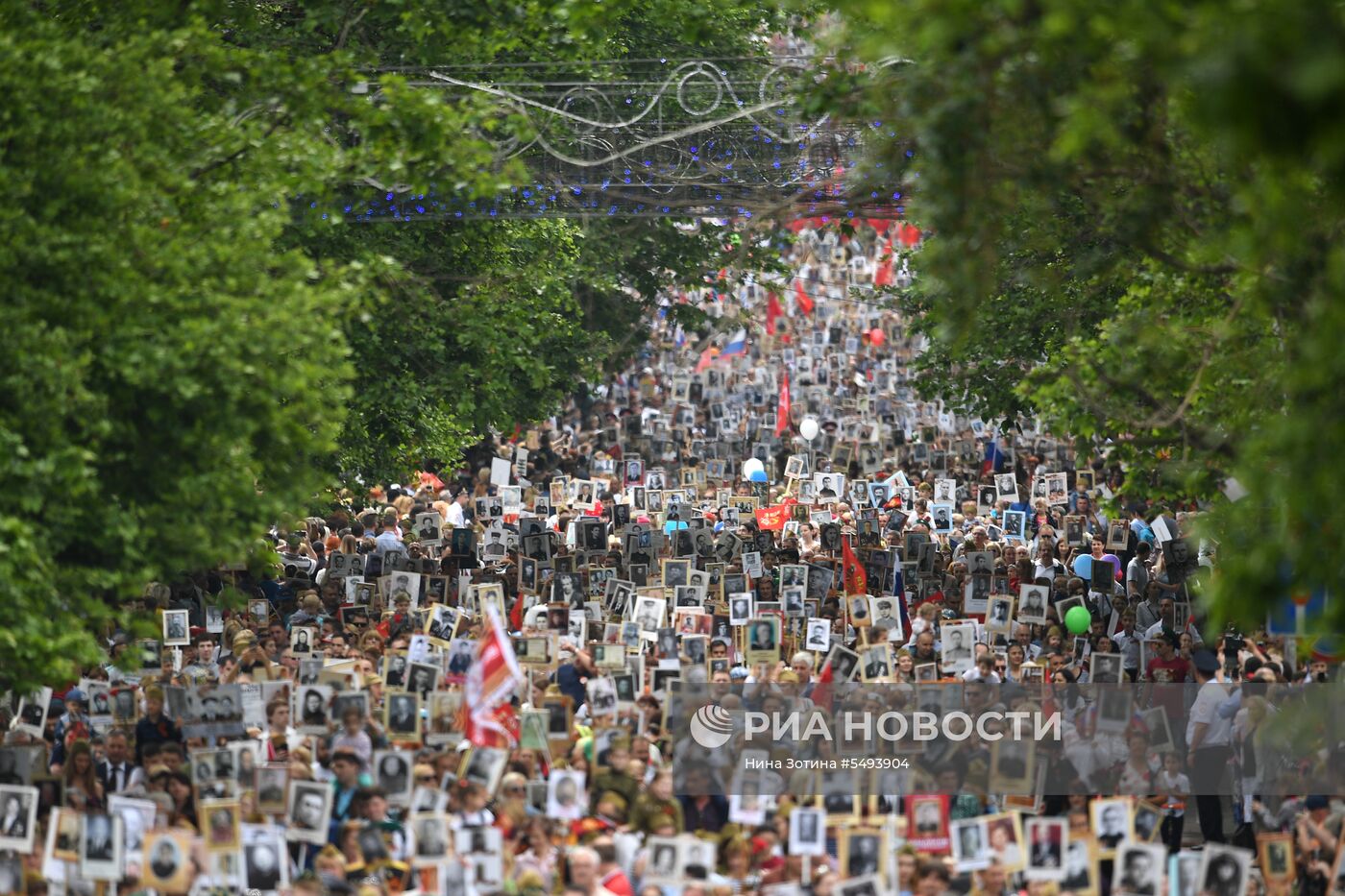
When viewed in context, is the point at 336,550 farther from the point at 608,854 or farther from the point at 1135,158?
the point at 1135,158

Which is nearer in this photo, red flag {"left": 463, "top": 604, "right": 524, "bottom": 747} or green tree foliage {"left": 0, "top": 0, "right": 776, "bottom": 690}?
green tree foliage {"left": 0, "top": 0, "right": 776, "bottom": 690}

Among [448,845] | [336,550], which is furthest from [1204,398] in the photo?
[336,550]

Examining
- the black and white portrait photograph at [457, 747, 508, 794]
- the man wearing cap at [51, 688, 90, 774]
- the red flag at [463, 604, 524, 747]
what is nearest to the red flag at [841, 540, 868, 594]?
the man wearing cap at [51, 688, 90, 774]

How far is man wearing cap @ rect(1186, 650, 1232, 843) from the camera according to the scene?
16.3 metres

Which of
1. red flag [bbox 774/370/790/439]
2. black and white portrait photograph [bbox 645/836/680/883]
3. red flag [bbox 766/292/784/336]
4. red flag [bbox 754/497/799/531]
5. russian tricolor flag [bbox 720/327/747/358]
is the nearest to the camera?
black and white portrait photograph [bbox 645/836/680/883]

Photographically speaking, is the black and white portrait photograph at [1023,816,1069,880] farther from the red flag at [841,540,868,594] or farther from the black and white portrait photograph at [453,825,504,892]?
the red flag at [841,540,868,594]

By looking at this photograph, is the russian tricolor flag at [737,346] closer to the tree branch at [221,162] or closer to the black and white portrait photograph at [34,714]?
the black and white portrait photograph at [34,714]

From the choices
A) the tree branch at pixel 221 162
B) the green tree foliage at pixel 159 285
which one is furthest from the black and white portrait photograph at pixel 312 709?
the tree branch at pixel 221 162

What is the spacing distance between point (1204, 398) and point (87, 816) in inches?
308

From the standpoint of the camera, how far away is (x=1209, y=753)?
1644 centimetres

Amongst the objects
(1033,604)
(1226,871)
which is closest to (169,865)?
(1226,871)

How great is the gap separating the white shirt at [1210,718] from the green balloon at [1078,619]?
3.18 m

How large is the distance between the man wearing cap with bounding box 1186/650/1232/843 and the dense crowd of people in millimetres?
26

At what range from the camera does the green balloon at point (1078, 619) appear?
2003cm
